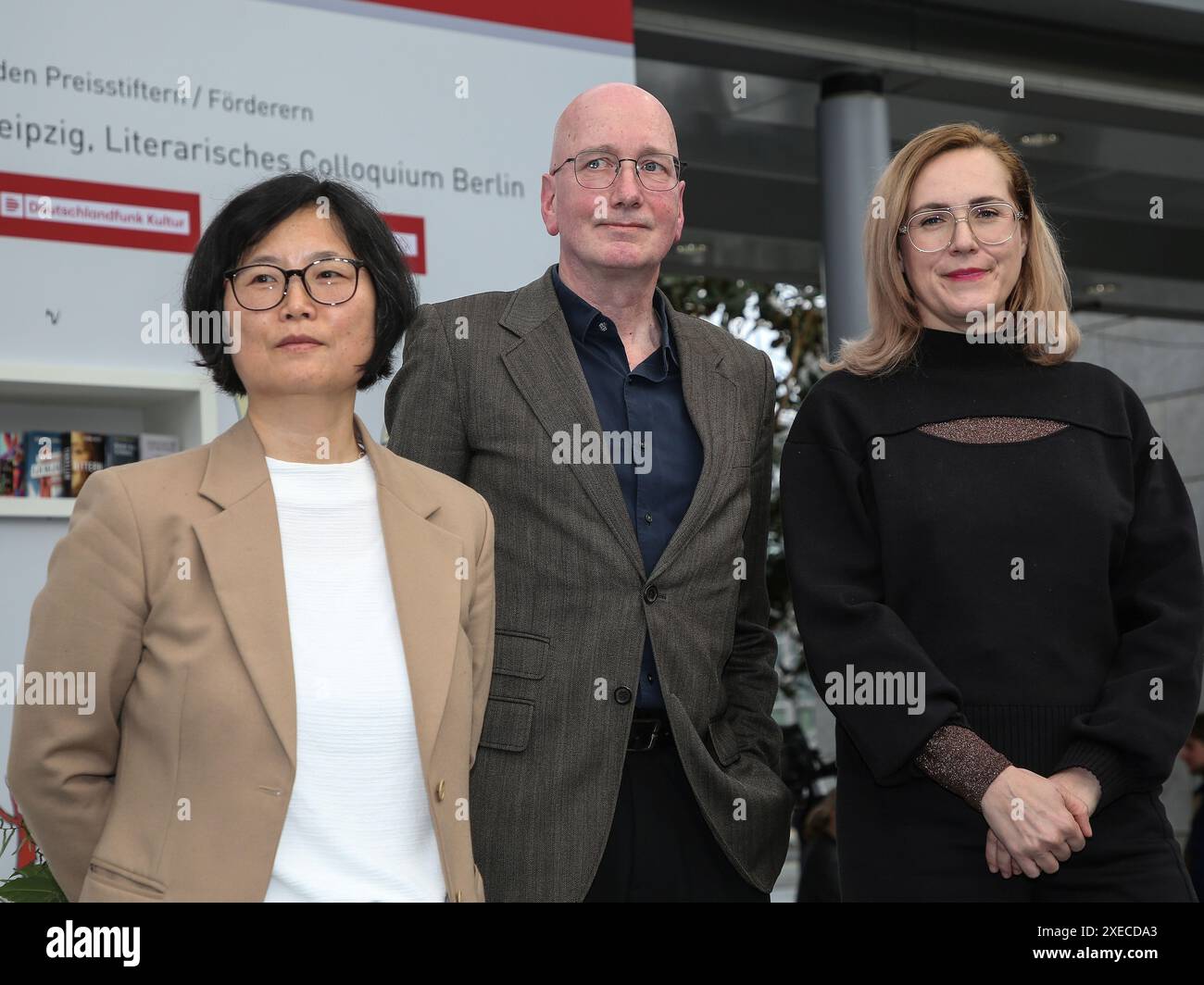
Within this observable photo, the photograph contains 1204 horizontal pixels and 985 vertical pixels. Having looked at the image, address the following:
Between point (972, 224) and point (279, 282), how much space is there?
127 centimetres

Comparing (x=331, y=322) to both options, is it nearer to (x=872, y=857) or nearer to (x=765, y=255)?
(x=872, y=857)

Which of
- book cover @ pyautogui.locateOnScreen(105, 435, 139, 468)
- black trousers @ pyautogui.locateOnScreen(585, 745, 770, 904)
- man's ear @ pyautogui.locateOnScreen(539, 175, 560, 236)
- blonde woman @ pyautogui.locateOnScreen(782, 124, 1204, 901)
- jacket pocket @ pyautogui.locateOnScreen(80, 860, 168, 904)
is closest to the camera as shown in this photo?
jacket pocket @ pyautogui.locateOnScreen(80, 860, 168, 904)

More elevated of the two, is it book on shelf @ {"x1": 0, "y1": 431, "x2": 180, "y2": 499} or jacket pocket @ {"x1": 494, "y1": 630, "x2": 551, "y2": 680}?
book on shelf @ {"x1": 0, "y1": 431, "x2": 180, "y2": 499}

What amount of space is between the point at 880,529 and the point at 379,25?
2.96 metres

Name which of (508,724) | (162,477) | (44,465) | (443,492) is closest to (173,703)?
(162,477)

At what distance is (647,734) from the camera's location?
8.96ft

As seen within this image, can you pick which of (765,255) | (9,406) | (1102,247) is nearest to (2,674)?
(9,406)

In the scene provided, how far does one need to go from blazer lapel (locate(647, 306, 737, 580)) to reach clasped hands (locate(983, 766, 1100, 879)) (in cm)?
70

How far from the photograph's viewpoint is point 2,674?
4.28 m

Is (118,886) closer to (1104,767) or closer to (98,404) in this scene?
(1104,767)

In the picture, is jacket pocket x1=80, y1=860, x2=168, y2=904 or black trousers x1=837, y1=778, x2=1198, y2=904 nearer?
jacket pocket x1=80, y1=860, x2=168, y2=904

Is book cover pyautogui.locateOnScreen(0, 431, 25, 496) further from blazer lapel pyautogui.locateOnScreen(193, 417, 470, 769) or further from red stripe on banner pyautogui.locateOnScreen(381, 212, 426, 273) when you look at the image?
blazer lapel pyautogui.locateOnScreen(193, 417, 470, 769)

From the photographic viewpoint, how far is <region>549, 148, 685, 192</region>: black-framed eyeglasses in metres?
2.91

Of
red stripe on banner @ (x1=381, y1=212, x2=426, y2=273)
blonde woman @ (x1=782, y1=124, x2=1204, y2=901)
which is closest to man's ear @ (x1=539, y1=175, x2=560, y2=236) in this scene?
blonde woman @ (x1=782, y1=124, x2=1204, y2=901)
